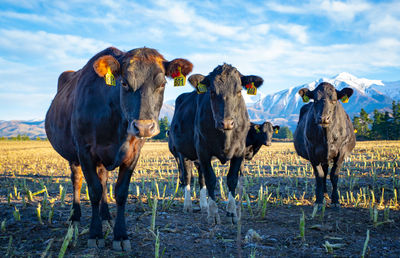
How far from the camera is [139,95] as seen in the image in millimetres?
3779

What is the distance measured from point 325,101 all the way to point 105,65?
5386 millimetres

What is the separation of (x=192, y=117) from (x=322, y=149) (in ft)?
11.0

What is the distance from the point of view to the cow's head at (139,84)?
3.60 metres

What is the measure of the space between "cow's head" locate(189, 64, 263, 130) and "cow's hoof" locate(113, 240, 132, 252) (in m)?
2.38

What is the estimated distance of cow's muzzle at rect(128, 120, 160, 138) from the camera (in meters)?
3.51

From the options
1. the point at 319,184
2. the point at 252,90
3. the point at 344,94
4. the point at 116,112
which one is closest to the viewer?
the point at 116,112

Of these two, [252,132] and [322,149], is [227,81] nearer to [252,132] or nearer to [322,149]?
[322,149]

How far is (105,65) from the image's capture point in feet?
13.0

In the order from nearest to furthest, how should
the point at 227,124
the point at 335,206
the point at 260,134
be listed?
Answer: the point at 227,124, the point at 335,206, the point at 260,134

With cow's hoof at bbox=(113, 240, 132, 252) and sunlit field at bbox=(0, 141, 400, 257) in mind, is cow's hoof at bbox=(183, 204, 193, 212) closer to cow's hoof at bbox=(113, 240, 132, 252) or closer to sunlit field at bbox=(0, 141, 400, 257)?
sunlit field at bbox=(0, 141, 400, 257)

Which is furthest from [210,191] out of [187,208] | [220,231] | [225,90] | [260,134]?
[260,134]

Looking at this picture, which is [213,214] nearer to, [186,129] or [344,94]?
[186,129]

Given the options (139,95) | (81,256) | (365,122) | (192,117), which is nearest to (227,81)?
(192,117)

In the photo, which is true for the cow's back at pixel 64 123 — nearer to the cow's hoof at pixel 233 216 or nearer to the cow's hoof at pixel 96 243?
the cow's hoof at pixel 96 243
